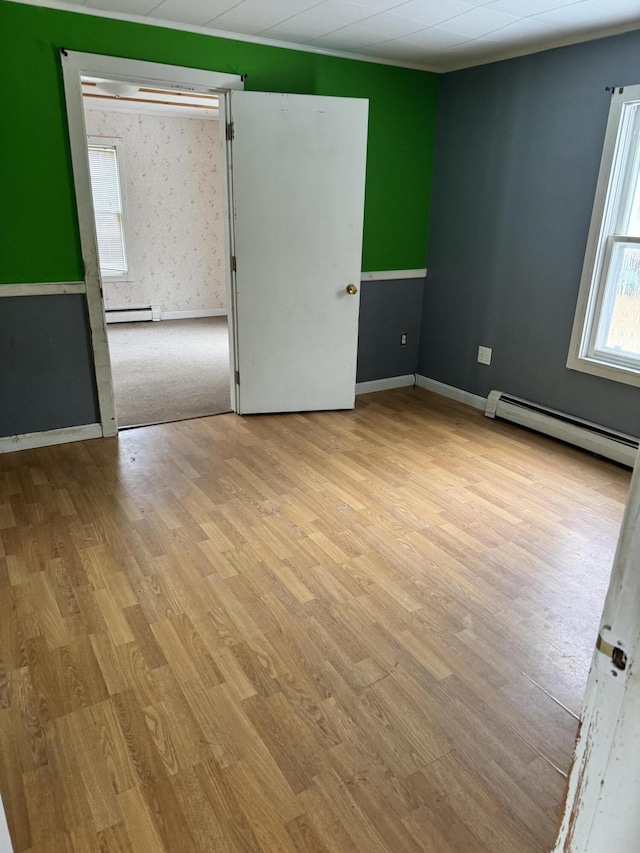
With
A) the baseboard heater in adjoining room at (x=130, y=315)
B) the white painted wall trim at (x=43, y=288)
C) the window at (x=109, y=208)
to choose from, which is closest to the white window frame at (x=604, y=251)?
the white painted wall trim at (x=43, y=288)

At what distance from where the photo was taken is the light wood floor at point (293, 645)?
56.8 inches

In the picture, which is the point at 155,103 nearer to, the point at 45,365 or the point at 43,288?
the point at 43,288

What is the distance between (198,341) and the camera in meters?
6.30

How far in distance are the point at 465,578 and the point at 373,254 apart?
2.83 m

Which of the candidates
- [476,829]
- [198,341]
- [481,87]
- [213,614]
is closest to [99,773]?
[213,614]

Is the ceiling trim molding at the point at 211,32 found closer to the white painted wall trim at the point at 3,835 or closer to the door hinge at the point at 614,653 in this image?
the white painted wall trim at the point at 3,835

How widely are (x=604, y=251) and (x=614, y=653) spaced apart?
3413 mm

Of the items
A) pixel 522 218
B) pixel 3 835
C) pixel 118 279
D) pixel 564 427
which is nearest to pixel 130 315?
pixel 118 279

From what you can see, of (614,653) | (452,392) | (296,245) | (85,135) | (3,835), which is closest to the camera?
(614,653)

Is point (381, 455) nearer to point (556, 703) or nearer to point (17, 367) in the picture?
point (556, 703)

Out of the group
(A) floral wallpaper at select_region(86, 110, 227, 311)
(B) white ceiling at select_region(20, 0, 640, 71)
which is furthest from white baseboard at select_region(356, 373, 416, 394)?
(A) floral wallpaper at select_region(86, 110, 227, 311)

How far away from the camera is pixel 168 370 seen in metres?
5.17

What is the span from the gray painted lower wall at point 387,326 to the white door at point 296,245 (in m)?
0.40

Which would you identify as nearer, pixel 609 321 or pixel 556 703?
pixel 556 703
